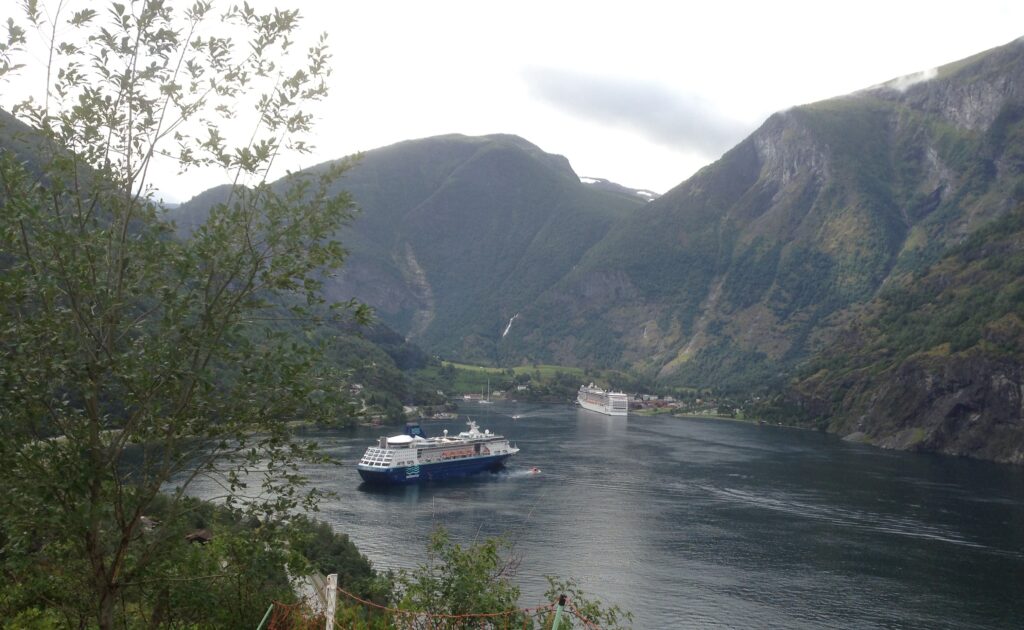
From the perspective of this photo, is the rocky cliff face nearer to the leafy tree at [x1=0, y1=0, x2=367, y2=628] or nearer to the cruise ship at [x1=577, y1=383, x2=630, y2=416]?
the cruise ship at [x1=577, y1=383, x2=630, y2=416]

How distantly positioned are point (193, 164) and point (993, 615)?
44.6 metres

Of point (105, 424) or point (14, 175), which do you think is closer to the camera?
point (14, 175)

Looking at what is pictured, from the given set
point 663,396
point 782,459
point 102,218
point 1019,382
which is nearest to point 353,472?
point 782,459

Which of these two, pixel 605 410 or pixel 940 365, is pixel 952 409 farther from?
pixel 605 410

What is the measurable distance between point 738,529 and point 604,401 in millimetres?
113884

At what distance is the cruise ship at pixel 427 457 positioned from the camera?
73000 mm

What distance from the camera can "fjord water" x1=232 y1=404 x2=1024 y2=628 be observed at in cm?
3978

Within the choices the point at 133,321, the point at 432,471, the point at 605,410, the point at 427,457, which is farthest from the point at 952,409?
the point at 133,321

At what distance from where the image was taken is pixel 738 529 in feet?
182

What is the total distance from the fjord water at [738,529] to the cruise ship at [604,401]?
6714 cm

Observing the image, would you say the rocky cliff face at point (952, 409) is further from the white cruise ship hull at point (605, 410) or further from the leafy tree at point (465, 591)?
the leafy tree at point (465, 591)

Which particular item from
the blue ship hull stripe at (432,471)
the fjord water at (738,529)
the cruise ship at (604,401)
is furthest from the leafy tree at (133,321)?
the cruise ship at (604,401)

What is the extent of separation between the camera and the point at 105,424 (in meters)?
8.69

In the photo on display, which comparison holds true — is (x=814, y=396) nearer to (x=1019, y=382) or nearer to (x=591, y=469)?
(x=1019, y=382)
